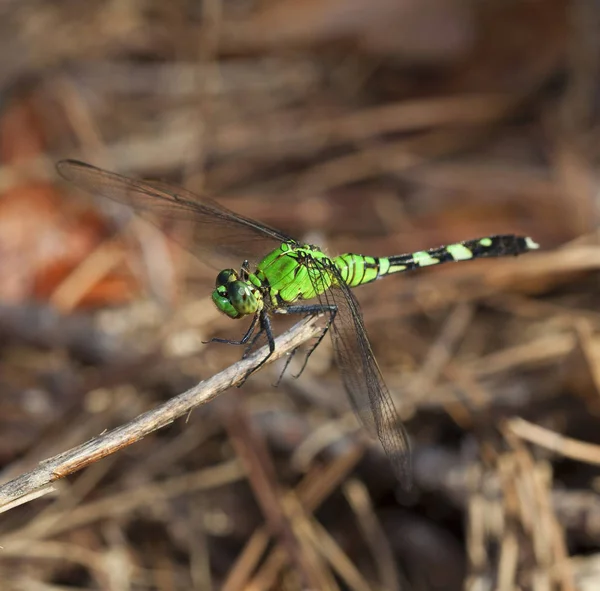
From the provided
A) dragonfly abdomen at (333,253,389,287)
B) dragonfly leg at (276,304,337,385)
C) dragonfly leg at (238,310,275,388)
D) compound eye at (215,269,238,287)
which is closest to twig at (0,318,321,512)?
dragonfly leg at (238,310,275,388)

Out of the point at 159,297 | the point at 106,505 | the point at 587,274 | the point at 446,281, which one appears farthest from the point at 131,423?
the point at 587,274

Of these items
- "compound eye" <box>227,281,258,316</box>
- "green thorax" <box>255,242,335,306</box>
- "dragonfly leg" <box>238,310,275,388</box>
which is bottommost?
"dragonfly leg" <box>238,310,275,388</box>

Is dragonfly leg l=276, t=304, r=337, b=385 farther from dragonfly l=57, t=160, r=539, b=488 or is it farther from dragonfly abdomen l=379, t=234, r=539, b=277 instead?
dragonfly abdomen l=379, t=234, r=539, b=277

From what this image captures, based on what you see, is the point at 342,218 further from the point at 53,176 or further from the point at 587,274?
the point at 53,176

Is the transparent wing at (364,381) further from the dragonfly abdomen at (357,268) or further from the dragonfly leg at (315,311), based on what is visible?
the dragonfly abdomen at (357,268)

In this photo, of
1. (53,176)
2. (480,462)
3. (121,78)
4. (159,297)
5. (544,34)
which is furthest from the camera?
(121,78)

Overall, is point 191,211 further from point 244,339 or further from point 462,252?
point 462,252

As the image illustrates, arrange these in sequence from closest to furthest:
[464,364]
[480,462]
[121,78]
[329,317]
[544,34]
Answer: [329,317], [480,462], [464,364], [544,34], [121,78]

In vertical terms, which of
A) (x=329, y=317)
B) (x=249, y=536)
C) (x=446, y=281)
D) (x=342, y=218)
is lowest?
(x=249, y=536)
